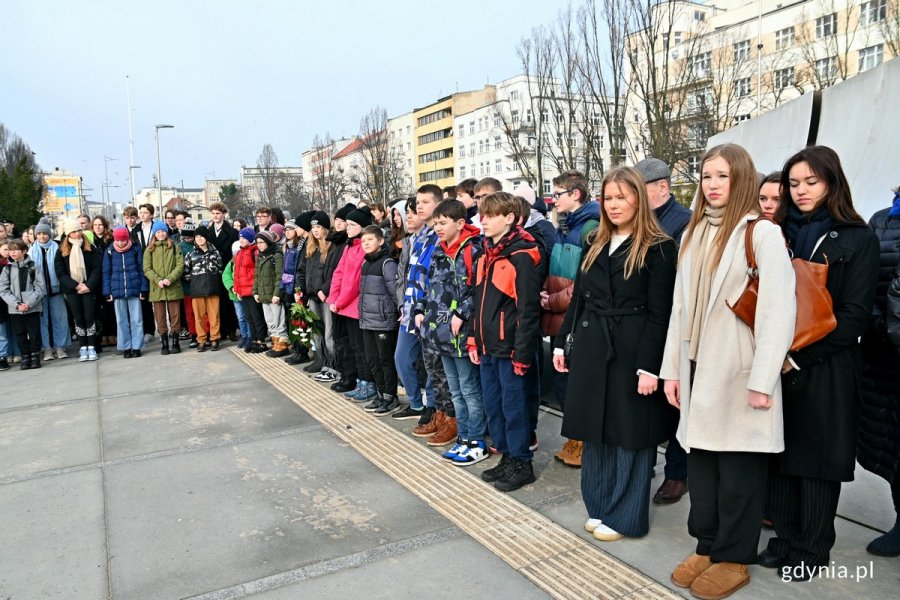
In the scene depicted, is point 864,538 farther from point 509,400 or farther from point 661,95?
point 661,95

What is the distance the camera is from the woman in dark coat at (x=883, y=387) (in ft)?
10.5

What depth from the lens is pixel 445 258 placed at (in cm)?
513

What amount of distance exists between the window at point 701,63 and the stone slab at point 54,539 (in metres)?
26.7

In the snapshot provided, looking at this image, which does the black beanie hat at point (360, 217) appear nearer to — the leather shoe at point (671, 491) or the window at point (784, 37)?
the leather shoe at point (671, 491)

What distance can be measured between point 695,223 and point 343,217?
4.97m

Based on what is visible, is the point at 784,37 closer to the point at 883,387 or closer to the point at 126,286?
the point at 126,286

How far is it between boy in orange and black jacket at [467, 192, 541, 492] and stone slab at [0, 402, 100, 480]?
3556mm

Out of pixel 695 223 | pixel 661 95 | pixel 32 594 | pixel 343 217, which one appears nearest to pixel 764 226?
pixel 695 223

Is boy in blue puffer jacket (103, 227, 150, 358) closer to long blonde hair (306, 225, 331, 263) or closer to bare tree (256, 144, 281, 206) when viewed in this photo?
long blonde hair (306, 225, 331, 263)

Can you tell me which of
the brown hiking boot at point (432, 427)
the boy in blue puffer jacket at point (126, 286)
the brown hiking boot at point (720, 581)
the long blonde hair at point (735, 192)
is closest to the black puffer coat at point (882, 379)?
the long blonde hair at point (735, 192)

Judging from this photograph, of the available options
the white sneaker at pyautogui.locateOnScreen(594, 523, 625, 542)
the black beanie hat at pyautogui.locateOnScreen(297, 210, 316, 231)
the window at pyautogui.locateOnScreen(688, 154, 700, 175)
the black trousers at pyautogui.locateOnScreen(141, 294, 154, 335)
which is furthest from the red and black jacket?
the window at pyautogui.locateOnScreen(688, 154, 700, 175)

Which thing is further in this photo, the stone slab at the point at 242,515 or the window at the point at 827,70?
the window at the point at 827,70

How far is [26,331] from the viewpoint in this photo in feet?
31.0

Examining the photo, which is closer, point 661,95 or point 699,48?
point 661,95
